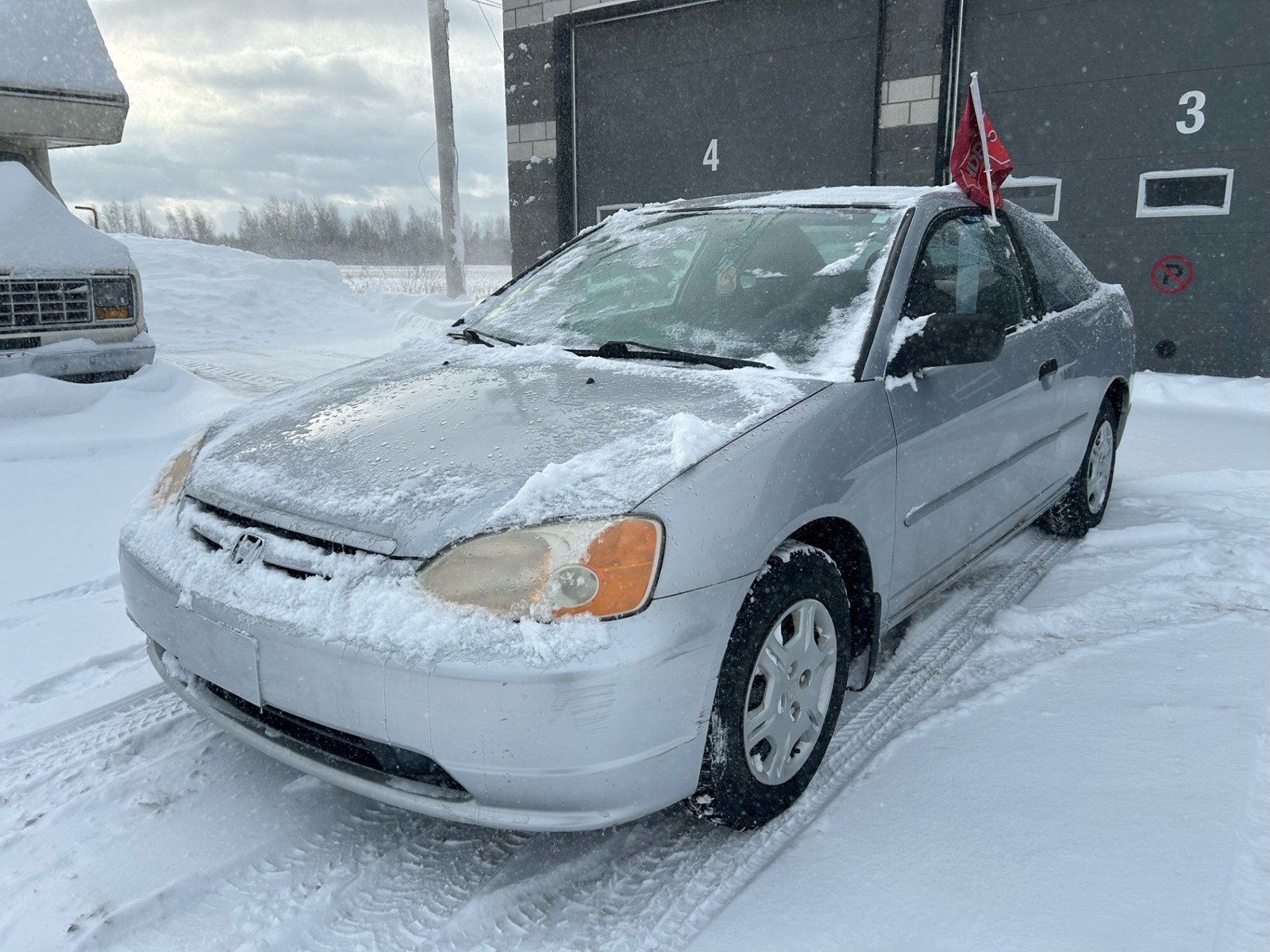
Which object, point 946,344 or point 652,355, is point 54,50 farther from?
point 946,344

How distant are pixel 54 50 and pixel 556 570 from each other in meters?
7.16

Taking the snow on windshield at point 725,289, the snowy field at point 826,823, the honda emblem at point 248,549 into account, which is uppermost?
the snow on windshield at point 725,289

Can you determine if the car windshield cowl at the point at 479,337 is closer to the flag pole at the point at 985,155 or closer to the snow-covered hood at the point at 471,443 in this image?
the snow-covered hood at the point at 471,443

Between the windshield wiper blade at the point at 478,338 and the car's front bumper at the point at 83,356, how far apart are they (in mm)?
4083

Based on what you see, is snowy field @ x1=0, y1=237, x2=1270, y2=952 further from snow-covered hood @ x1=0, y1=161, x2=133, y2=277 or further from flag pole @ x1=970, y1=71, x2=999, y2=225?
snow-covered hood @ x1=0, y1=161, x2=133, y2=277

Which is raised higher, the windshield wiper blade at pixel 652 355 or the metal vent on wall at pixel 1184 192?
the metal vent on wall at pixel 1184 192

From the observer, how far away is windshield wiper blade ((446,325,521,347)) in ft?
10.0

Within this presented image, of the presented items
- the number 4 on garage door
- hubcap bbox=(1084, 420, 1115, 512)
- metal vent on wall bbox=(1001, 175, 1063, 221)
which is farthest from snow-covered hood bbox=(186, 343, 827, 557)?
the number 4 on garage door

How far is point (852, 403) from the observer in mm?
2361

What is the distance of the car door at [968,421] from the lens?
2.60 meters

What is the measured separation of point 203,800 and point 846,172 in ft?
28.1

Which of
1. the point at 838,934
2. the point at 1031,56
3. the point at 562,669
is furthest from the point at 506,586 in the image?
the point at 1031,56

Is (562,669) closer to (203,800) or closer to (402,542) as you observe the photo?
(402,542)

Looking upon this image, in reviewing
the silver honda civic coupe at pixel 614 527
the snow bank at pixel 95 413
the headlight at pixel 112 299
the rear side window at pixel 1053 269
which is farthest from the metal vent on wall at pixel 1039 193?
the headlight at pixel 112 299
